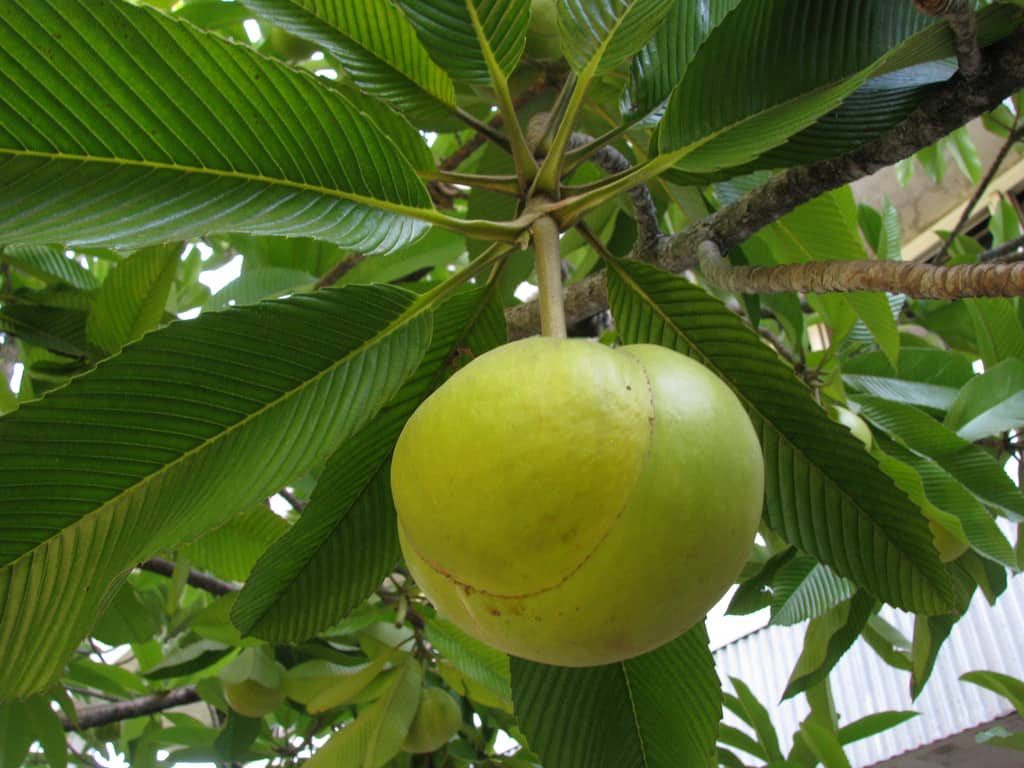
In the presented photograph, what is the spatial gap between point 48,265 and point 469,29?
114 cm

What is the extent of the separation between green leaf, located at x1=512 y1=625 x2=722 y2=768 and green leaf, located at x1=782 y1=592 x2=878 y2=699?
24.2 inches

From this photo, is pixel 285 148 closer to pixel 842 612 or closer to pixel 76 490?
pixel 76 490

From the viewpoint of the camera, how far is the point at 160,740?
181 cm

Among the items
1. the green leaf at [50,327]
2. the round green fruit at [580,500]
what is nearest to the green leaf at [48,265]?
the green leaf at [50,327]

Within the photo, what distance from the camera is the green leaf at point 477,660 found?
1.41 metres

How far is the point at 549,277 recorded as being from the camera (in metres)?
0.66

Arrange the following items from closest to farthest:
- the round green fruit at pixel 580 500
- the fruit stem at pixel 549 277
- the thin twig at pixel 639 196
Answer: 1. the round green fruit at pixel 580 500
2. the fruit stem at pixel 549 277
3. the thin twig at pixel 639 196

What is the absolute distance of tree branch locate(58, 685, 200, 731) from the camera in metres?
1.83

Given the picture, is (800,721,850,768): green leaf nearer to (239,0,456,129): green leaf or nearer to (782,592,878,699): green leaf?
(782,592,878,699): green leaf

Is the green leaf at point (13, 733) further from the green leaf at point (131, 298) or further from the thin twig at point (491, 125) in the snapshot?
the thin twig at point (491, 125)

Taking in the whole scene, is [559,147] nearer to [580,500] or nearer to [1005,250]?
[580,500]

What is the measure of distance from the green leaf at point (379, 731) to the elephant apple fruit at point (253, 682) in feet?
0.70

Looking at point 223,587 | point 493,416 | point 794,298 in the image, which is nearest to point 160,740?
point 223,587

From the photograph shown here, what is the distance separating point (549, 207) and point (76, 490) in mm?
413
